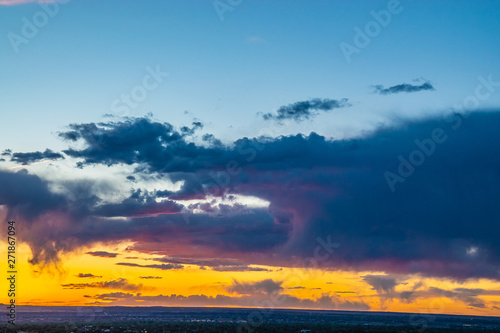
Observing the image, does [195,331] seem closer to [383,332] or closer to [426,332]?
[383,332]

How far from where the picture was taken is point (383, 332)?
10862cm

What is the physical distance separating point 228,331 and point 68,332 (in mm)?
28865

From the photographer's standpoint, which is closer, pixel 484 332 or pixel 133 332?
pixel 133 332

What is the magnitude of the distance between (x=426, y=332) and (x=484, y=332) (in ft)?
59.1

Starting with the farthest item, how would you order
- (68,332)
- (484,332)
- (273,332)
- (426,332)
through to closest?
(484,332) < (426,332) < (273,332) < (68,332)

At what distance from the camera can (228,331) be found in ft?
342

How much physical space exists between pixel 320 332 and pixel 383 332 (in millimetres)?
13030

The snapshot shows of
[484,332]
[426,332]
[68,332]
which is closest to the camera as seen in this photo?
[68,332]

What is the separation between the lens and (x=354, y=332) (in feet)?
360

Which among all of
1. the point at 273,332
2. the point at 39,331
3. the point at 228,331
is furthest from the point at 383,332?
the point at 39,331

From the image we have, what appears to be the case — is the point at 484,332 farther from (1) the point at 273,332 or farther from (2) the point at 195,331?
(2) the point at 195,331

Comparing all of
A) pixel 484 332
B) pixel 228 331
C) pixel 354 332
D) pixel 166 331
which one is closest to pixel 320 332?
pixel 354 332

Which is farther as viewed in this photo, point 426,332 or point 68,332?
point 426,332

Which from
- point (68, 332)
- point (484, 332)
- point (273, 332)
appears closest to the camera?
point (68, 332)
